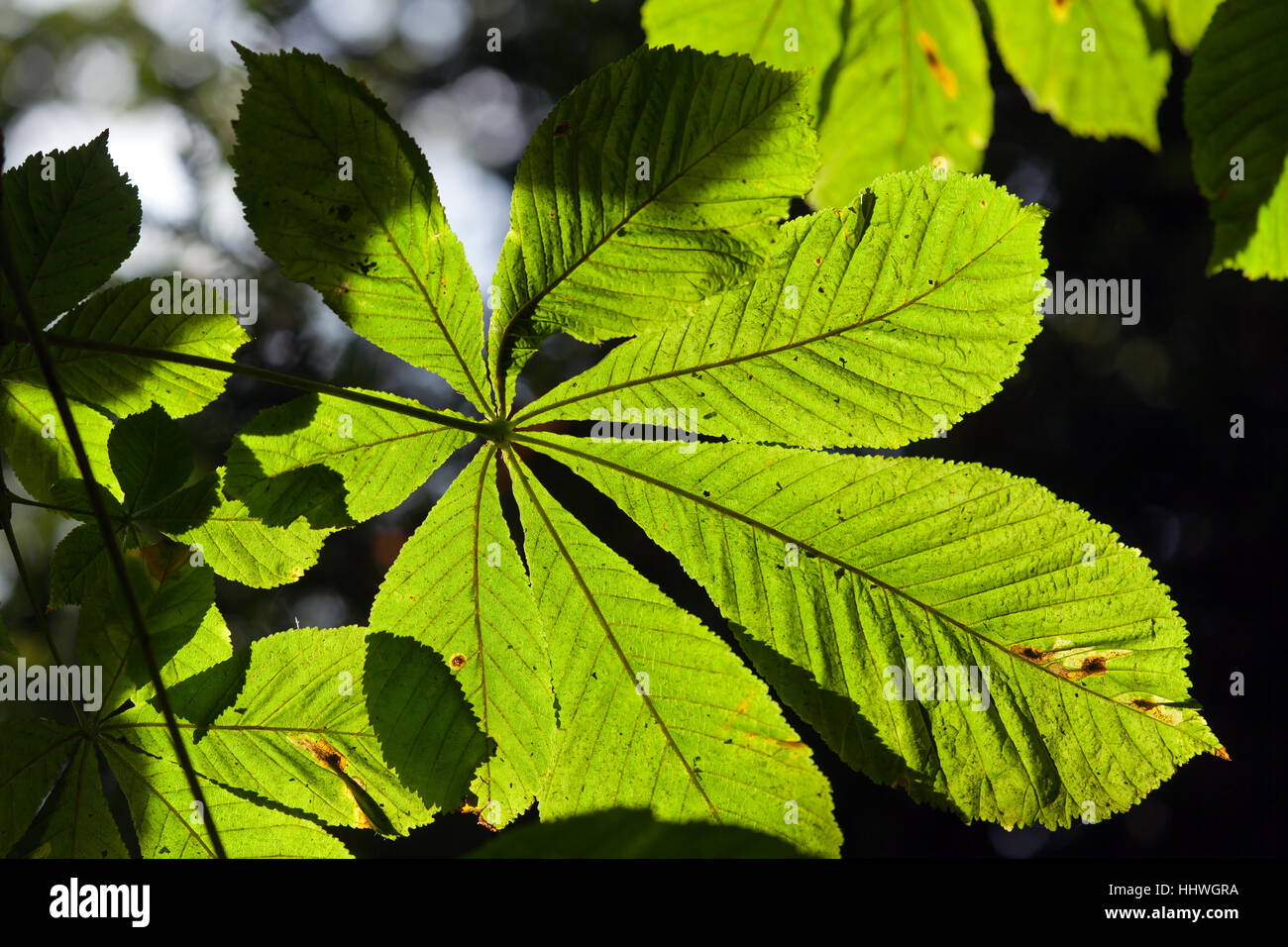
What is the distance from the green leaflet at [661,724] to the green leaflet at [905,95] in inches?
23.3

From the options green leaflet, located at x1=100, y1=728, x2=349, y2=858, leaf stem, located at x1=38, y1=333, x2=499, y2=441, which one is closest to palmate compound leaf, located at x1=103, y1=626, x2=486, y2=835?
green leaflet, located at x1=100, y1=728, x2=349, y2=858

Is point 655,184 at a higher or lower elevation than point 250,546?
higher

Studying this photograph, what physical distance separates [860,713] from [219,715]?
27.8 inches

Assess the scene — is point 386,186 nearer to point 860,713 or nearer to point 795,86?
point 795,86

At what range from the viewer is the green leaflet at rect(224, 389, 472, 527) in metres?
0.88

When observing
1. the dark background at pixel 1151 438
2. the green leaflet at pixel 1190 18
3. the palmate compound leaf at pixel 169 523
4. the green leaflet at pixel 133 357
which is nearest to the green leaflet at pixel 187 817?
the palmate compound leaf at pixel 169 523

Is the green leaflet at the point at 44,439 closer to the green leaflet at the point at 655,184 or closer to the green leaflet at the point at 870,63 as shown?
the green leaflet at the point at 655,184

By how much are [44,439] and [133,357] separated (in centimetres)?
19

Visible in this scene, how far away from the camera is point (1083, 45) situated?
1.06 meters

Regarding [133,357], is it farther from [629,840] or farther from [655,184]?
[629,840]

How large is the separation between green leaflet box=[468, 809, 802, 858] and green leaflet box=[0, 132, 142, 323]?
862 mm

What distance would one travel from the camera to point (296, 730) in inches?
39.1

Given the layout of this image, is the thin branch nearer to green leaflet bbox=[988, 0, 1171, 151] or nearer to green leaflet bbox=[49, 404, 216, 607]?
green leaflet bbox=[49, 404, 216, 607]

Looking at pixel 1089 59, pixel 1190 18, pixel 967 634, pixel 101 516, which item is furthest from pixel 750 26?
pixel 101 516
